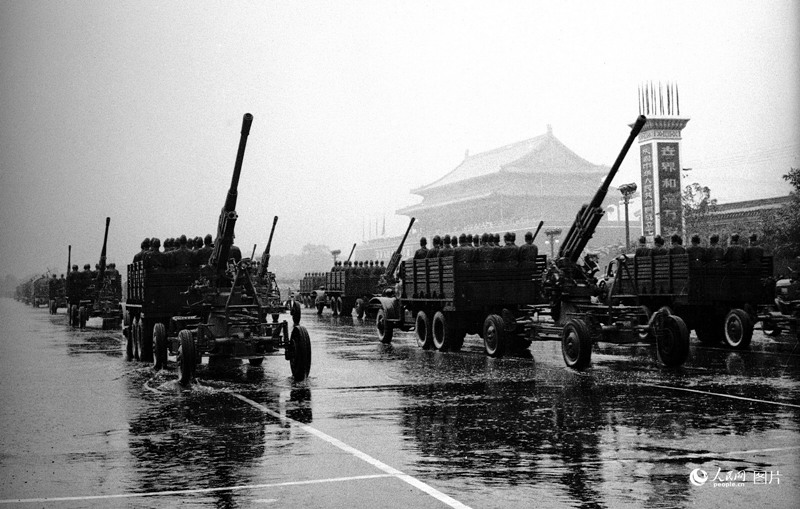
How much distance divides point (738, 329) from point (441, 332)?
602cm

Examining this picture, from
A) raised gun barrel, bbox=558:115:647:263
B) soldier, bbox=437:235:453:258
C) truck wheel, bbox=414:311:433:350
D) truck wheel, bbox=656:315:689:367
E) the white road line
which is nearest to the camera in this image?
the white road line

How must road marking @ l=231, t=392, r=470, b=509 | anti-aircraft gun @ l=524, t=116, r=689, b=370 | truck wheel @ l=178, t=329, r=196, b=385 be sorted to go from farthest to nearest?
anti-aircraft gun @ l=524, t=116, r=689, b=370 → truck wheel @ l=178, t=329, r=196, b=385 → road marking @ l=231, t=392, r=470, b=509

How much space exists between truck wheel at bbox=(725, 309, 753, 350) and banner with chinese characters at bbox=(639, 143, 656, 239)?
26.9 meters

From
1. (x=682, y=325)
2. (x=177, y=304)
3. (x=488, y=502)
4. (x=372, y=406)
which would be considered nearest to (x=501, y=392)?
(x=372, y=406)

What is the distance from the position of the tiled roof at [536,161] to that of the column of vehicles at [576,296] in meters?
50.7

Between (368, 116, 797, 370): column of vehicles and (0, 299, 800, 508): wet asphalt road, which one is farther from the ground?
(368, 116, 797, 370): column of vehicles

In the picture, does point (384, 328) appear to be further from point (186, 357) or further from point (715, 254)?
point (186, 357)

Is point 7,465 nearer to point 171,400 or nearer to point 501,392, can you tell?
point 171,400

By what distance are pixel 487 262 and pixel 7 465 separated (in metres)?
12.0

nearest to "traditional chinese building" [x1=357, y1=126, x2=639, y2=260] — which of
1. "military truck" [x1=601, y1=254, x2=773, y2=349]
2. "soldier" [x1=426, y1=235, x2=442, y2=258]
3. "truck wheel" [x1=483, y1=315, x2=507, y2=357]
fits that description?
"military truck" [x1=601, y1=254, x2=773, y2=349]

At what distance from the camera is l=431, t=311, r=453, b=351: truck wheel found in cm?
1912

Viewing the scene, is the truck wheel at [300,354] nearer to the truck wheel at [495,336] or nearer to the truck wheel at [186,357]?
the truck wheel at [186,357]

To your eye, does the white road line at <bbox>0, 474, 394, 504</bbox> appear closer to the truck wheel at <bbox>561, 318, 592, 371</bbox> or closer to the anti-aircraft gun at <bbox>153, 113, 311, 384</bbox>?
the anti-aircraft gun at <bbox>153, 113, 311, 384</bbox>

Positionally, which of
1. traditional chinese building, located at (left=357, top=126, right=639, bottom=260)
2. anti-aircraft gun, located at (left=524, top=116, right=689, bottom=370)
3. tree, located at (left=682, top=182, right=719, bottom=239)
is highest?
traditional chinese building, located at (left=357, top=126, right=639, bottom=260)
